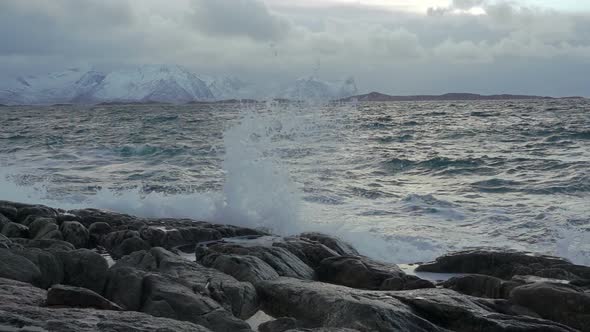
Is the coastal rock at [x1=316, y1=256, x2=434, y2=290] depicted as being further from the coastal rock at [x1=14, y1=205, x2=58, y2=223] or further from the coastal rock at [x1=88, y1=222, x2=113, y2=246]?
the coastal rock at [x1=14, y1=205, x2=58, y2=223]

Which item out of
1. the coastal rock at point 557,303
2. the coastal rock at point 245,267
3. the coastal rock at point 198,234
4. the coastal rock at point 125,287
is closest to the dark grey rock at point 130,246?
the coastal rock at point 198,234

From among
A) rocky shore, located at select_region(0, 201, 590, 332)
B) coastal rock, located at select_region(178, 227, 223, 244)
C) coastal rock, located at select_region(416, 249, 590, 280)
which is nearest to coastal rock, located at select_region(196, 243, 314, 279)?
rocky shore, located at select_region(0, 201, 590, 332)

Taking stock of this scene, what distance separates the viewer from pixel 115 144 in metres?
28.1

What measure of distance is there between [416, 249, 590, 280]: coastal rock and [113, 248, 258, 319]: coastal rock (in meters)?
3.58

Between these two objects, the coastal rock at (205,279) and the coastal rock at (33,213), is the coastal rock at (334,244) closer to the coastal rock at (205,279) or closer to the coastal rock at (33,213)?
the coastal rock at (205,279)

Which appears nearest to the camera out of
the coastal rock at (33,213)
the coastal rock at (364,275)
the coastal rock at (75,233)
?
the coastal rock at (364,275)

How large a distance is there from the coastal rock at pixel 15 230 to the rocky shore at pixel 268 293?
51.5 inches

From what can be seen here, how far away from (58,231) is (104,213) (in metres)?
2.24

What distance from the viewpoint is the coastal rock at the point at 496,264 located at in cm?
807

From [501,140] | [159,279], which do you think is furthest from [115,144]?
[159,279]

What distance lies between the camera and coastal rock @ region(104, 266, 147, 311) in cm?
549

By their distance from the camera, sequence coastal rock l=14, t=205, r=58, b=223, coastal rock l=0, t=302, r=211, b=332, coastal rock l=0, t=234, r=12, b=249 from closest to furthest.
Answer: coastal rock l=0, t=302, r=211, b=332 → coastal rock l=0, t=234, r=12, b=249 → coastal rock l=14, t=205, r=58, b=223

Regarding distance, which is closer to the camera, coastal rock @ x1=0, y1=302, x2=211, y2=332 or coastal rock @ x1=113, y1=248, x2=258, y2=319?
coastal rock @ x1=0, y1=302, x2=211, y2=332

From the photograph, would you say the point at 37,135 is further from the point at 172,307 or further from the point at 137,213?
the point at 172,307
